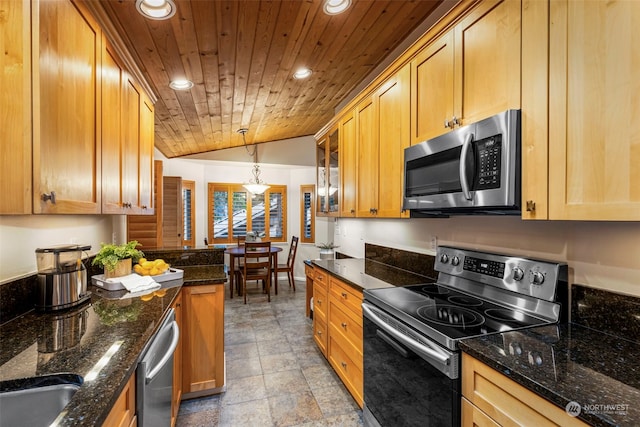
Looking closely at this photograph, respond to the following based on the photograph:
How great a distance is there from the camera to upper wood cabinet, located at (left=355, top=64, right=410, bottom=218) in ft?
6.64

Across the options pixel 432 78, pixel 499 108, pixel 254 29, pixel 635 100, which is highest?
pixel 254 29

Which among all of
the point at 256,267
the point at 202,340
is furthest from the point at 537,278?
the point at 256,267

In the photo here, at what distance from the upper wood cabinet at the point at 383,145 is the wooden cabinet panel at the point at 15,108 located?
1.80 metres

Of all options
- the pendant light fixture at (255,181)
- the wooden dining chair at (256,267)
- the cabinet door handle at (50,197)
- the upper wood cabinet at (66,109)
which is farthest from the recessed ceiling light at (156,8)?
the wooden dining chair at (256,267)

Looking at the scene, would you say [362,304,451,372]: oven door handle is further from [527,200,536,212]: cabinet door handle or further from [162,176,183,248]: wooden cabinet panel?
[162,176,183,248]: wooden cabinet panel

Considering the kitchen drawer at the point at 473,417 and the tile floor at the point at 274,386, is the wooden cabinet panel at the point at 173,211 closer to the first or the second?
the tile floor at the point at 274,386

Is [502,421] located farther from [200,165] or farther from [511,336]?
[200,165]

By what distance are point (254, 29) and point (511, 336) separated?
2.08m

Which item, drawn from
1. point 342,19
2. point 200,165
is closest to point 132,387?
point 342,19

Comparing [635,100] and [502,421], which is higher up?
[635,100]

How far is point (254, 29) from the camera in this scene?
1868mm

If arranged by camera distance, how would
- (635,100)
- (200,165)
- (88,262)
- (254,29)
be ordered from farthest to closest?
(200,165) < (88,262) < (254,29) < (635,100)

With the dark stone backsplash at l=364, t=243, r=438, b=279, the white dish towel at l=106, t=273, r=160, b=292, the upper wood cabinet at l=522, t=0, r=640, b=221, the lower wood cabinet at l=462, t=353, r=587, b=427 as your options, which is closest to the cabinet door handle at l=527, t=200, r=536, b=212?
the upper wood cabinet at l=522, t=0, r=640, b=221

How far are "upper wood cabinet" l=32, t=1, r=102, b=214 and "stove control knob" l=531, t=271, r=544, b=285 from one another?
1948mm
